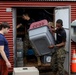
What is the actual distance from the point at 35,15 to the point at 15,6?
7.24 ft

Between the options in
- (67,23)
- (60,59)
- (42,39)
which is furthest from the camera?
(67,23)

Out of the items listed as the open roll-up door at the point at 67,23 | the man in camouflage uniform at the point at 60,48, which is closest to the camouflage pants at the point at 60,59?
the man in camouflage uniform at the point at 60,48

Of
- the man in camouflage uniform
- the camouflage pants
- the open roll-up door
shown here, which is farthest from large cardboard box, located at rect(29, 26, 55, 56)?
the open roll-up door

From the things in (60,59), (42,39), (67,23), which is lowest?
(60,59)

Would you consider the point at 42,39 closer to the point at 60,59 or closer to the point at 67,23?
the point at 60,59

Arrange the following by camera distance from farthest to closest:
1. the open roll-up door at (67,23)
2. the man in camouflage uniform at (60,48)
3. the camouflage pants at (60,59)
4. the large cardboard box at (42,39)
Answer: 1. the open roll-up door at (67,23)
2. the large cardboard box at (42,39)
3. the camouflage pants at (60,59)
4. the man in camouflage uniform at (60,48)

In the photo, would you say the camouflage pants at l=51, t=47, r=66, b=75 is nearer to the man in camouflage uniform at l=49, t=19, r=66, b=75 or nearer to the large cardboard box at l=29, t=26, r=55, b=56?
the man in camouflage uniform at l=49, t=19, r=66, b=75

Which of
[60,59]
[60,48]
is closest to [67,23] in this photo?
[60,48]

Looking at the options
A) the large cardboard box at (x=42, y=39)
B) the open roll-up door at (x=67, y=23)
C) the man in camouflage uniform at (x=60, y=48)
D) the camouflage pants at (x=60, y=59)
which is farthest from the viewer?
the open roll-up door at (x=67, y=23)

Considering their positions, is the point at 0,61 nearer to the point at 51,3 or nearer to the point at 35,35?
the point at 35,35

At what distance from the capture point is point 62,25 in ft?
30.5

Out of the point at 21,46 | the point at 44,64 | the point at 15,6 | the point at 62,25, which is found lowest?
the point at 44,64

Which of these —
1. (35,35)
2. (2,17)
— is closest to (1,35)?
(35,35)

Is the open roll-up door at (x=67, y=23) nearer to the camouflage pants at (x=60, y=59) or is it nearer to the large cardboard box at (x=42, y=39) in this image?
the camouflage pants at (x=60, y=59)
